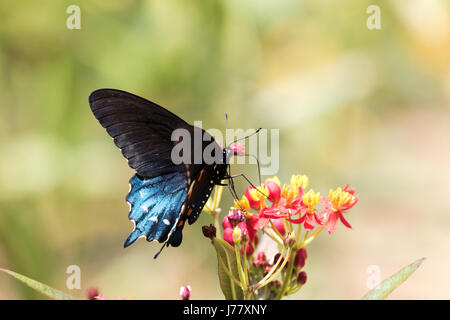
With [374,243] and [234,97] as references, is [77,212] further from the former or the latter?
[374,243]

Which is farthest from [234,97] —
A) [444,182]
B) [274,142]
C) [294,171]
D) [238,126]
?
[444,182]

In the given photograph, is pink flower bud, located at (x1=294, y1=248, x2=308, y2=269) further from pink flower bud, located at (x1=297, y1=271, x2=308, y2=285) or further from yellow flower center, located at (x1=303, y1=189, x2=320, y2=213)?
yellow flower center, located at (x1=303, y1=189, x2=320, y2=213)

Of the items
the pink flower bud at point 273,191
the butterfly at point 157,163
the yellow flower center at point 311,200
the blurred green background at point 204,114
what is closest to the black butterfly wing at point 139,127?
the butterfly at point 157,163

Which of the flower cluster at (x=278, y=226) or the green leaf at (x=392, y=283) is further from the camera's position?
the flower cluster at (x=278, y=226)

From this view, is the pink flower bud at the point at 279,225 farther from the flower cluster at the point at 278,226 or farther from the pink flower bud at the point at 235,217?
the pink flower bud at the point at 235,217

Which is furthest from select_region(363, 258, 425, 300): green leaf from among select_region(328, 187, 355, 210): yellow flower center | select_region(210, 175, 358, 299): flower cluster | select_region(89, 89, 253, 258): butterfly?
select_region(89, 89, 253, 258): butterfly

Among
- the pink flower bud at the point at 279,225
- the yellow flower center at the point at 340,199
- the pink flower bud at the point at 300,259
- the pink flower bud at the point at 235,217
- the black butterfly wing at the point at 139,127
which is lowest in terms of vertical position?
the pink flower bud at the point at 300,259

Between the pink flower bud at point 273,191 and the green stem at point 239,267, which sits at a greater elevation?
the pink flower bud at point 273,191

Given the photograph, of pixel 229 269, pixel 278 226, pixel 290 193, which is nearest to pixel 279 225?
pixel 278 226
